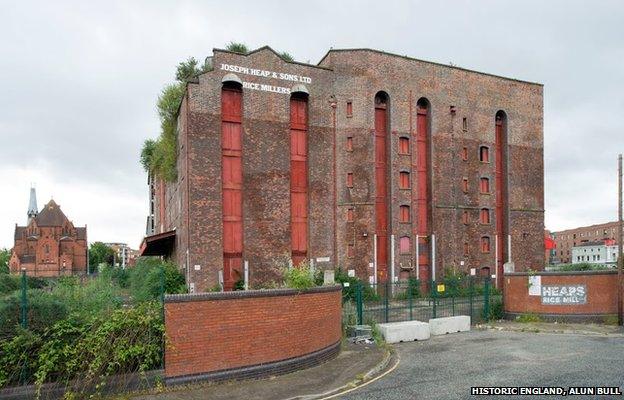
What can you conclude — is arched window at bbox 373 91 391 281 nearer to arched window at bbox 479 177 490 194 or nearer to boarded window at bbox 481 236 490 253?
boarded window at bbox 481 236 490 253

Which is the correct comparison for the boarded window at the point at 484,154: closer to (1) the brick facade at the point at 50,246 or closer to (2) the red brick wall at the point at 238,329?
(2) the red brick wall at the point at 238,329

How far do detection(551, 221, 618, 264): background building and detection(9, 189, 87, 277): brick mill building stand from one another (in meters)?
120

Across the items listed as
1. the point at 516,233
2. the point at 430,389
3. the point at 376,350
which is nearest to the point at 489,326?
the point at 376,350

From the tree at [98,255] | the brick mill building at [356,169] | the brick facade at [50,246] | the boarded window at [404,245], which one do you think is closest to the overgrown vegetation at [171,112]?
the brick mill building at [356,169]

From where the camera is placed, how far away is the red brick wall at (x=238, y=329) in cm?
1016

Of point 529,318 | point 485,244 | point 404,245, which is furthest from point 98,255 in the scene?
point 529,318

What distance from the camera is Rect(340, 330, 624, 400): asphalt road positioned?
10.3 m

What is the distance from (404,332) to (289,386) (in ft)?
23.9

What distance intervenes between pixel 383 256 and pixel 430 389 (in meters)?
24.6

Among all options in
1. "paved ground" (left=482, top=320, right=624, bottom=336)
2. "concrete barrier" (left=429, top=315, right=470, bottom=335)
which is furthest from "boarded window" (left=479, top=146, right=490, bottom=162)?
"concrete barrier" (left=429, top=315, right=470, bottom=335)

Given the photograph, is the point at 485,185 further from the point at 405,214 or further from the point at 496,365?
the point at 496,365

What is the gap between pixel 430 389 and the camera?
10273 mm

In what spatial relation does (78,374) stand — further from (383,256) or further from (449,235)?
(449,235)

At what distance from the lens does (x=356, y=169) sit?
34031 millimetres
